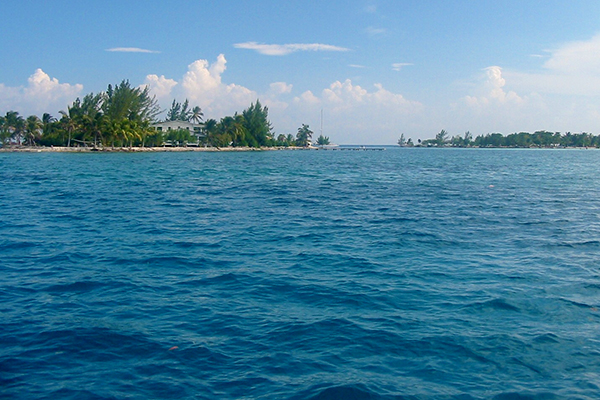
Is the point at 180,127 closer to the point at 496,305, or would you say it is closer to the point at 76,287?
the point at 76,287

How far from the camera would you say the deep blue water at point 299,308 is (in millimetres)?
7207

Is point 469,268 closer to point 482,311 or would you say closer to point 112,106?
point 482,311

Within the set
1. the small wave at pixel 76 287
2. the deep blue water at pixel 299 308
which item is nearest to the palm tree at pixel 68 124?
the deep blue water at pixel 299 308

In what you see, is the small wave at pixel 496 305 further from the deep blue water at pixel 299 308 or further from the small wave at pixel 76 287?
the small wave at pixel 76 287

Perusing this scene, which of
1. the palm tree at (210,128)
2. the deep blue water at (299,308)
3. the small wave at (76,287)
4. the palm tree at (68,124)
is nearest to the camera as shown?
the deep blue water at (299,308)

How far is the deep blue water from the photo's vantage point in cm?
721

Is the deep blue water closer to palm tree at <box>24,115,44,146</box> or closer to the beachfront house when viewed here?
palm tree at <box>24,115,44,146</box>

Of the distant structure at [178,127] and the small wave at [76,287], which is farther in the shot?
the distant structure at [178,127]

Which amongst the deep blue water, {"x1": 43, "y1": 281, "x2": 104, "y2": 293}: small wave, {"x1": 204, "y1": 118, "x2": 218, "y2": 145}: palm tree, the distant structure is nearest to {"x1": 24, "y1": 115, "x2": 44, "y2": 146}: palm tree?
the distant structure

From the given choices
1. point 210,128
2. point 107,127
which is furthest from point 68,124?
point 210,128

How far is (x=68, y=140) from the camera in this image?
10981 cm

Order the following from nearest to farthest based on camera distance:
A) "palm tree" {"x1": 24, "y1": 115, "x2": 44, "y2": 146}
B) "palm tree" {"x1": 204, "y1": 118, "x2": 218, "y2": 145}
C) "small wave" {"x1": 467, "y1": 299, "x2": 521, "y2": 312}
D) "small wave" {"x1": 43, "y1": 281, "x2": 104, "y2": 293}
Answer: "small wave" {"x1": 467, "y1": 299, "x2": 521, "y2": 312} → "small wave" {"x1": 43, "y1": 281, "x2": 104, "y2": 293} → "palm tree" {"x1": 24, "y1": 115, "x2": 44, "y2": 146} → "palm tree" {"x1": 204, "y1": 118, "x2": 218, "y2": 145}

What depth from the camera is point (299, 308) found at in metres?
10.1

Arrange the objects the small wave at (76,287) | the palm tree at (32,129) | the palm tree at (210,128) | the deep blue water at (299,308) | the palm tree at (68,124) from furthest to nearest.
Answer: the palm tree at (210,128)
the palm tree at (32,129)
the palm tree at (68,124)
the small wave at (76,287)
the deep blue water at (299,308)
